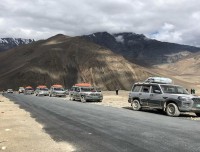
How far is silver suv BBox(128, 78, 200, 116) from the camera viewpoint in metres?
20.0

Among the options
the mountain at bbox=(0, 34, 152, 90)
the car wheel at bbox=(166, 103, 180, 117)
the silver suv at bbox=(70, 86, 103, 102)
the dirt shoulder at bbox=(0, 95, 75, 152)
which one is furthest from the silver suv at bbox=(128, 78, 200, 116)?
the mountain at bbox=(0, 34, 152, 90)

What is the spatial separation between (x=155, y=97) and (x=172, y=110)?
2.07m

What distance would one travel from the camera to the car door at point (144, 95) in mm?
23078

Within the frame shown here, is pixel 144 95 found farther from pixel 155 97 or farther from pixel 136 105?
pixel 155 97

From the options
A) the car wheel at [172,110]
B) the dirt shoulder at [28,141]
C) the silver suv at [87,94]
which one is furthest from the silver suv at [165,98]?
the silver suv at [87,94]

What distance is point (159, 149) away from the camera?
924cm

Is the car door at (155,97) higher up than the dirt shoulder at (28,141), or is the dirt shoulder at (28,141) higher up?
the car door at (155,97)

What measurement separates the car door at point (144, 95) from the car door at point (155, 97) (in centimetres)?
39

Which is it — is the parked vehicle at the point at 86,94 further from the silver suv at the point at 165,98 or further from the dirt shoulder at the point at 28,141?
the dirt shoulder at the point at 28,141

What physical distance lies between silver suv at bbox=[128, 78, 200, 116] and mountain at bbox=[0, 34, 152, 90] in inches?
3669

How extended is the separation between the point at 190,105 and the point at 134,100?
5.15 metres

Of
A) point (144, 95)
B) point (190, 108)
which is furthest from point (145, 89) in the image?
point (190, 108)

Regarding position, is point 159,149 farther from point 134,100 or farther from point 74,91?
point 74,91

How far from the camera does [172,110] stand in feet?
66.7
